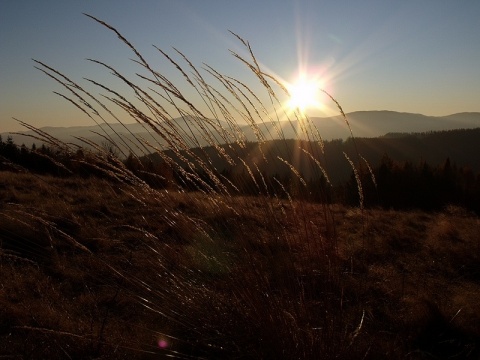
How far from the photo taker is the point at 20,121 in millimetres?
1762

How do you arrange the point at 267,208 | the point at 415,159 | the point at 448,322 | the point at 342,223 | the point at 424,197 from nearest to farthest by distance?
the point at 267,208, the point at 448,322, the point at 342,223, the point at 424,197, the point at 415,159

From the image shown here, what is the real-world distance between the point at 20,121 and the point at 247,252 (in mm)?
1272

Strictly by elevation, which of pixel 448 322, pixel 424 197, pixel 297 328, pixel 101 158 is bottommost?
pixel 424 197

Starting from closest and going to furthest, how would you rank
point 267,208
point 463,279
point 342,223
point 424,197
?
point 267,208
point 463,279
point 342,223
point 424,197

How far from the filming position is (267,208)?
159 centimetres

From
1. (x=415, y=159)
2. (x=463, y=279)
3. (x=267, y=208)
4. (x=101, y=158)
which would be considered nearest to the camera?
(x=267, y=208)

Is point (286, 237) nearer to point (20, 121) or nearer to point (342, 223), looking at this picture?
point (20, 121)

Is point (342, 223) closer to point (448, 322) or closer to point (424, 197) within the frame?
point (448, 322)

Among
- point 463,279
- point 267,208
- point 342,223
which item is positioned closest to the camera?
point 267,208

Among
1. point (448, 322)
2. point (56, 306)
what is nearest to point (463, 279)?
point (448, 322)

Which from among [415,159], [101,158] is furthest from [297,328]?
[415,159]

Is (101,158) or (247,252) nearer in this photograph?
(247,252)

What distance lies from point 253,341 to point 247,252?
44 centimetres

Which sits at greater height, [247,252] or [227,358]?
[247,252]
